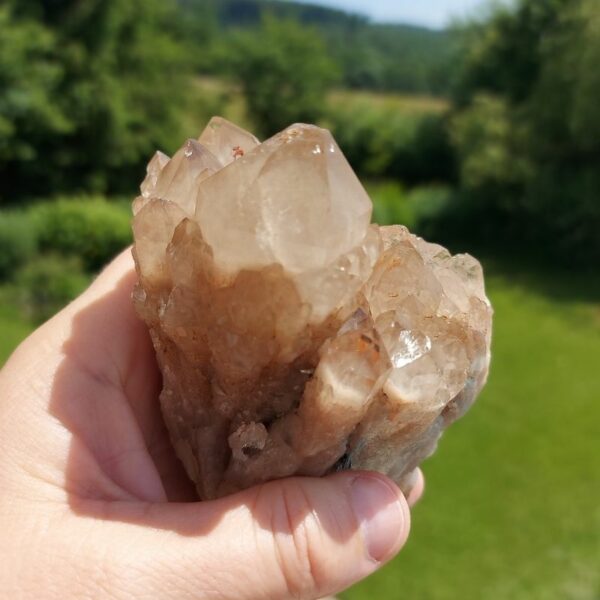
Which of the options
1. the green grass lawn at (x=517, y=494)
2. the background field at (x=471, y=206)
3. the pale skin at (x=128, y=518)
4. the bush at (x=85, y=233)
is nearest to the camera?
the pale skin at (x=128, y=518)

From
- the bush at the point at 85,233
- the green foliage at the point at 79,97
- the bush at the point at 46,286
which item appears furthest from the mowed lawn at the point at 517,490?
the green foliage at the point at 79,97

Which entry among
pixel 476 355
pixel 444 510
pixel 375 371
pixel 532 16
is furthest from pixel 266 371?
pixel 532 16

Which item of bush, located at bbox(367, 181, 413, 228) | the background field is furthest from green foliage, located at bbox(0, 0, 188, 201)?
bush, located at bbox(367, 181, 413, 228)

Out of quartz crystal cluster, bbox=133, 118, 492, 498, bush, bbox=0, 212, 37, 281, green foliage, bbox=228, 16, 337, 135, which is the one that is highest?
quartz crystal cluster, bbox=133, 118, 492, 498

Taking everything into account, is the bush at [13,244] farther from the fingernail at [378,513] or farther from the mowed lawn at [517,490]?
the fingernail at [378,513]

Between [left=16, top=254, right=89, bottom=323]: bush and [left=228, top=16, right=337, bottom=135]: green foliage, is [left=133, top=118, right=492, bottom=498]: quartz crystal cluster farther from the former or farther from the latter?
[left=228, top=16, right=337, bottom=135]: green foliage

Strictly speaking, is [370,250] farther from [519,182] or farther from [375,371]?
[519,182]
